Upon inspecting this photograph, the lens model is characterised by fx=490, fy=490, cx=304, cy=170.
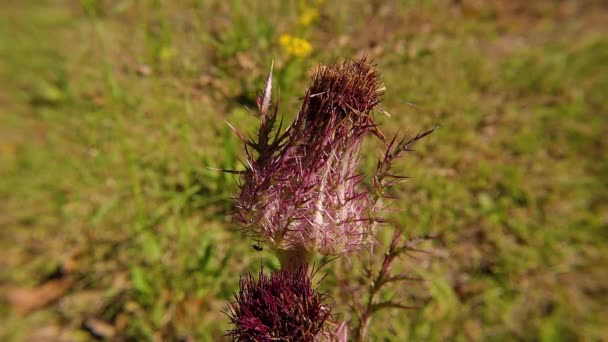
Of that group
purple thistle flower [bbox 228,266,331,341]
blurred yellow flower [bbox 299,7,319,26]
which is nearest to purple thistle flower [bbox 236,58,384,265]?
purple thistle flower [bbox 228,266,331,341]

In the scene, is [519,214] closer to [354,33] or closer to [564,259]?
[564,259]

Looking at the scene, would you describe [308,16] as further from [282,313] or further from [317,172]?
[282,313]

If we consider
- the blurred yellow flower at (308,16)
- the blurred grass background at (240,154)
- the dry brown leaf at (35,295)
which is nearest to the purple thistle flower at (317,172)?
the blurred grass background at (240,154)

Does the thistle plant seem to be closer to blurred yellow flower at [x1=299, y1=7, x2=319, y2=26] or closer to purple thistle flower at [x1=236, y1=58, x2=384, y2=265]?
purple thistle flower at [x1=236, y1=58, x2=384, y2=265]

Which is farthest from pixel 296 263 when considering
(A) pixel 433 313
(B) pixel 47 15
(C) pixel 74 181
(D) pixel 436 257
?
(B) pixel 47 15

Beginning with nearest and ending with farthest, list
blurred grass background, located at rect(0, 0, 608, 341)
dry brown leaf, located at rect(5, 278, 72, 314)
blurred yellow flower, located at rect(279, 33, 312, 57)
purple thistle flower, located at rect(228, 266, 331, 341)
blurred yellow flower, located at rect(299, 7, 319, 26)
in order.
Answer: purple thistle flower, located at rect(228, 266, 331, 341) → blurred grass background, located at rect(0, 0, 608, 341) → dry brown leaf, located at rect(5, 278, 72, 314) → blurred yellow flower, located at rect(279, 33, 312, 57) → blurred yellow flower, located at rect(299, 7, 319, 26)

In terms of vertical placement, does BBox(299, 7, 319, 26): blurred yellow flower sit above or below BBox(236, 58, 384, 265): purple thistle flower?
above

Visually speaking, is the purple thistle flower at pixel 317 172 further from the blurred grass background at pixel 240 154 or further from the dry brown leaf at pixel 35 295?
the dry brown leaf at pixel 35 295
